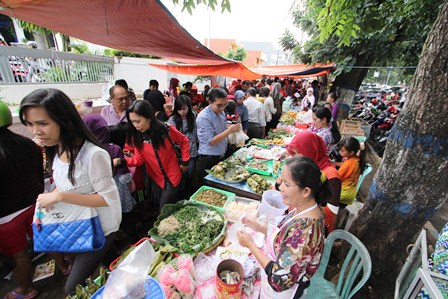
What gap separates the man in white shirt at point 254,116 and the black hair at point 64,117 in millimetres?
5043

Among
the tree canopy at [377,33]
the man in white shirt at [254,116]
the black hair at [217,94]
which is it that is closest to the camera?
the black hair at [217,94]

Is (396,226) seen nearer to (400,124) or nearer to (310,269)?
(400,124)

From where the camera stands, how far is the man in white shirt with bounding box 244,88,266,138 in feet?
20.2

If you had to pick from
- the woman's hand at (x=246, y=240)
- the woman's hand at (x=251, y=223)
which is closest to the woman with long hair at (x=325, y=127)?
the woman's hand at (x=251, y=223)

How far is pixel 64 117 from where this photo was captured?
142cm

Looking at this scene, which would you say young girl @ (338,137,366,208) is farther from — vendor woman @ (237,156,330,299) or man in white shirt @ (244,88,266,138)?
man in white shirt @ (244,88,266,138)

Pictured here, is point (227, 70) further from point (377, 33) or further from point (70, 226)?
point (70, 226)

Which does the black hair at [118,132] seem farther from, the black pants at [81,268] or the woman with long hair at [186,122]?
the black pants at [81,268]

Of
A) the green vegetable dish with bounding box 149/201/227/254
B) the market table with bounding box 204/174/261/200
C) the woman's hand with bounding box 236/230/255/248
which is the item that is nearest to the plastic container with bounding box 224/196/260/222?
the green vegetable dish with bounding box 149/201/227/254

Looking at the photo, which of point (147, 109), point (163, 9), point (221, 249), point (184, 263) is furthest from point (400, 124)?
point (163, 9)

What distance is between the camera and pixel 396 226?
7.72 ft

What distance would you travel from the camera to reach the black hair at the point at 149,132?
95.6 inches

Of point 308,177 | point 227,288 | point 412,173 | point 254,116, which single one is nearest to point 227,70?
point 254,116

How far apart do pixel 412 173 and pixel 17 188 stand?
3812 millimetres
